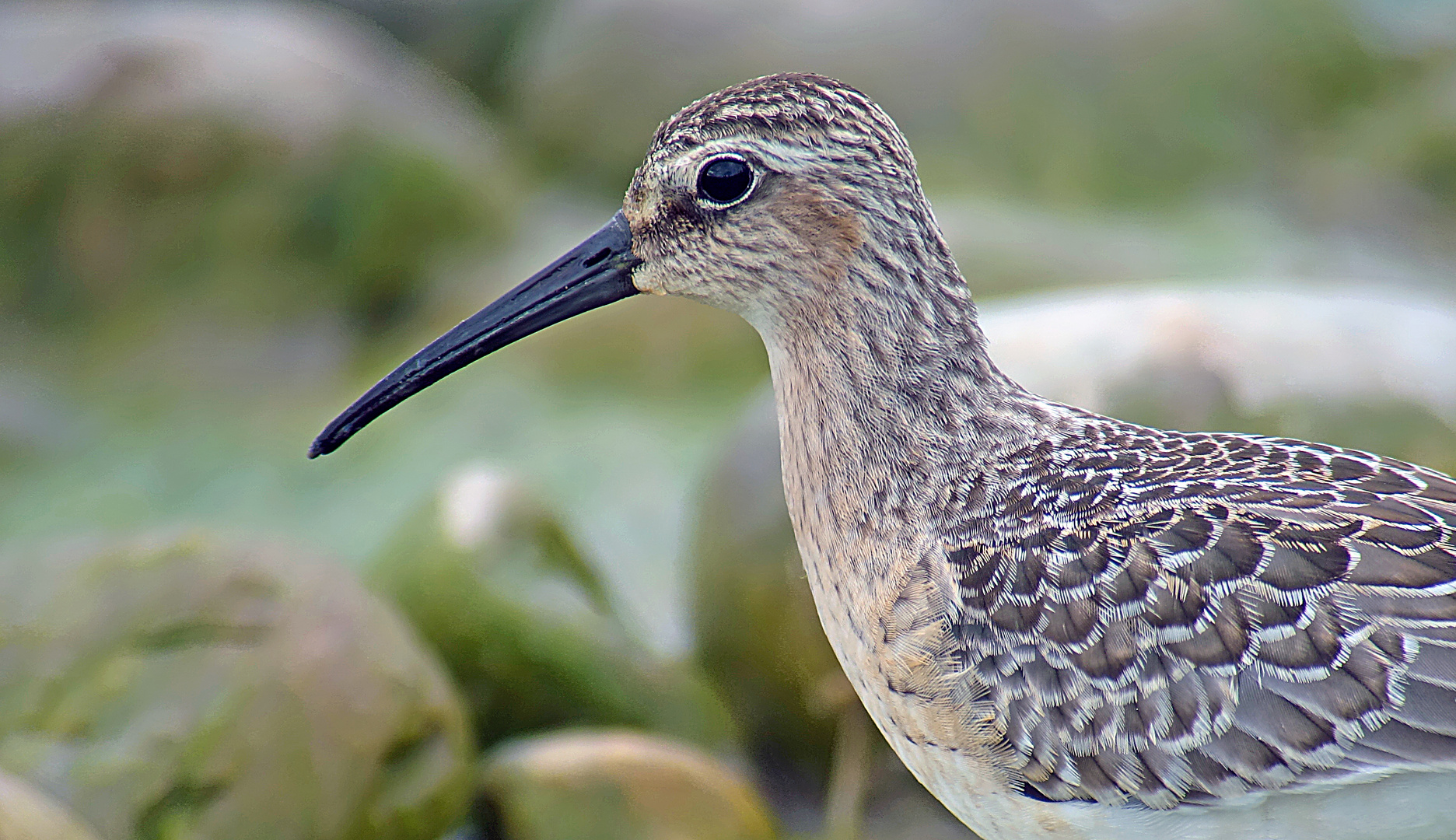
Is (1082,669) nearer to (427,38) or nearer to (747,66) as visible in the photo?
(747,66)

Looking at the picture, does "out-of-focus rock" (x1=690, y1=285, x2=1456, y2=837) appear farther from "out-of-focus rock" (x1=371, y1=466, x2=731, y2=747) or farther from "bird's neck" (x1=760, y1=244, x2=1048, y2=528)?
"bird's neck" (x1=760, y1=244, x2=1048, y2=528)

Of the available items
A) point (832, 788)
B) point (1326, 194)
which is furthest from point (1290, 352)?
point (1326, 194)

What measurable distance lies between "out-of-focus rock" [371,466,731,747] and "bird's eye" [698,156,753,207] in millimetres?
2483

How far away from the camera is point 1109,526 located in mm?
3119

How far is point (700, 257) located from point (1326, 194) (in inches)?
280

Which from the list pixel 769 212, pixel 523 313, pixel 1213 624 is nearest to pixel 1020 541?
pixel 1213 624

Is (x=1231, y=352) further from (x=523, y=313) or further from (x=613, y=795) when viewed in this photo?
(x=523, y=313)

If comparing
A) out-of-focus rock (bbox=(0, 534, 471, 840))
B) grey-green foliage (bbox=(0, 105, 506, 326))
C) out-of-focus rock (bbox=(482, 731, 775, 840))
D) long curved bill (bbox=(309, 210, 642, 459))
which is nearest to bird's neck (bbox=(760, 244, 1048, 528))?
long curved bill (bbox=(309, 210, 642, 459))

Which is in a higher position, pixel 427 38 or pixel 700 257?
pixel 427 38

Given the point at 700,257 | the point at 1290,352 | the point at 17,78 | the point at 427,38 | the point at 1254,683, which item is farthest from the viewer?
the point at 427,38

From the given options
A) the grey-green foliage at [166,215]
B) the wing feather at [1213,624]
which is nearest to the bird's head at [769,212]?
the wing feather at [1213,624]

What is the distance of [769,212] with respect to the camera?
3.29 m

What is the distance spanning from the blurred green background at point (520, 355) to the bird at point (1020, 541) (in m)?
1.40

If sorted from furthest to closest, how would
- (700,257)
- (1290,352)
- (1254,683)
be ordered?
1. (1290,352)
2. (700,257)
3. (1254,683)
